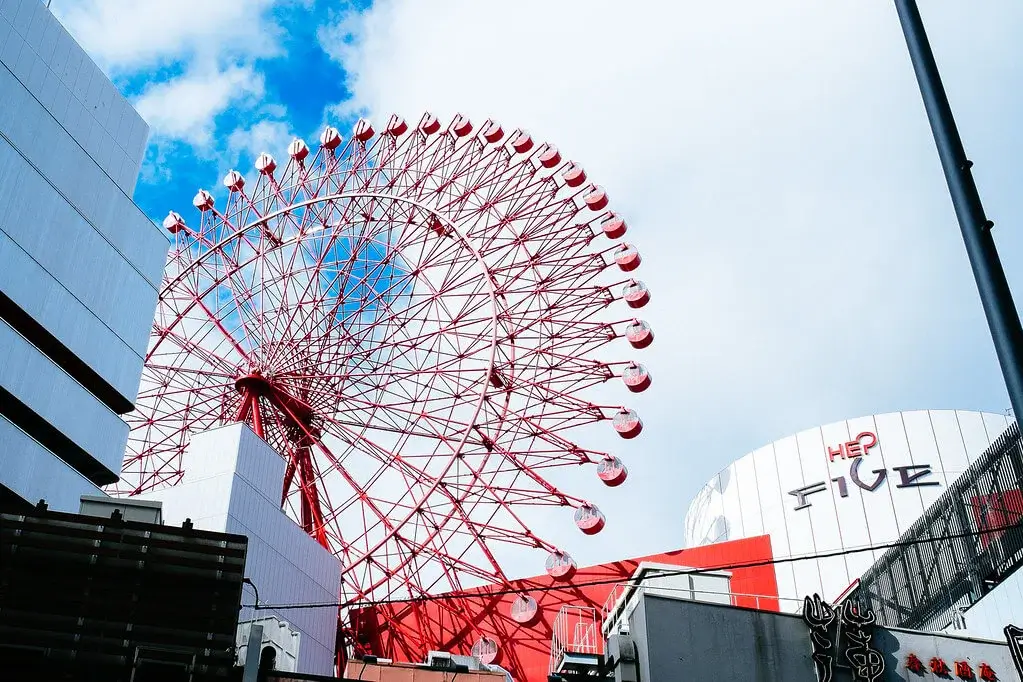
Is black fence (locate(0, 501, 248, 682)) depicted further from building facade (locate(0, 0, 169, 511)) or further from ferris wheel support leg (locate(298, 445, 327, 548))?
ferris wheel support leg (locate(298, 445, 327, 548))

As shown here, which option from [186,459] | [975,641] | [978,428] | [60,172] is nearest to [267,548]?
[186,459]

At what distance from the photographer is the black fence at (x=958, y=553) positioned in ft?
75.9

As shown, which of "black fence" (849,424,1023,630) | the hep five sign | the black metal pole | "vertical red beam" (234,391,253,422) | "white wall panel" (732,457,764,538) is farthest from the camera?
"white wall panel" (732,457,764,538)

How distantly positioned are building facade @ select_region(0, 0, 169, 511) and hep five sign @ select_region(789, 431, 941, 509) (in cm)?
2457

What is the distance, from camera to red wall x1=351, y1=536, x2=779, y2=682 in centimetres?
3806

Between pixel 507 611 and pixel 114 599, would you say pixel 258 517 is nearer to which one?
pixel 507 611

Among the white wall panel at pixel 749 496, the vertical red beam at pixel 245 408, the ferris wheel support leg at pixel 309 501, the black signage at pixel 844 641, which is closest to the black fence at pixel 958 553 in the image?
the black signage at pixel 844 641

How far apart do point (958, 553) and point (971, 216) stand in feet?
51.2

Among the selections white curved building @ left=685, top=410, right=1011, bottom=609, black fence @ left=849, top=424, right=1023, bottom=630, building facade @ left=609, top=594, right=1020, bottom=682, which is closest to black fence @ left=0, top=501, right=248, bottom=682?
building facade @ left=609, top=594, right=1020, bottom=682

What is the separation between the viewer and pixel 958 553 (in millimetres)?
24297

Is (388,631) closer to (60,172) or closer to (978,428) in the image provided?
(60,172)

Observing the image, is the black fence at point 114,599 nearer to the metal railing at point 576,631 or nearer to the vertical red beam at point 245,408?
the metal railing at point 576,631

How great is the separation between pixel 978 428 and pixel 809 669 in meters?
23.7

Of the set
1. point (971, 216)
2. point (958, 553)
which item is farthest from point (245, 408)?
point (971, 216)
